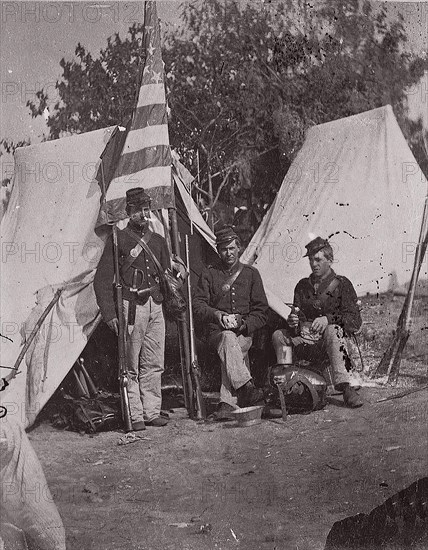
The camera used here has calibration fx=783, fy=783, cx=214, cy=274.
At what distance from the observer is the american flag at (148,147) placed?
4.05 m

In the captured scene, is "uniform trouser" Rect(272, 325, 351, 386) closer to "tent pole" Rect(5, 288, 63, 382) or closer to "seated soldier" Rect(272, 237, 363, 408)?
"seated soldier" Rect(272, 237, 363, 408)

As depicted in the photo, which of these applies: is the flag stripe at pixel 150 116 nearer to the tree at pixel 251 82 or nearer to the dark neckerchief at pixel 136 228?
the tree at pixel 251 82

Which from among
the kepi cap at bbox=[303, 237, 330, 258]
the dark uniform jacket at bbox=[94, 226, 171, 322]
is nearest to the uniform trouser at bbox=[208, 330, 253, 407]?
the dark uniform jacket at bbox=[94, 226, 171, 322]

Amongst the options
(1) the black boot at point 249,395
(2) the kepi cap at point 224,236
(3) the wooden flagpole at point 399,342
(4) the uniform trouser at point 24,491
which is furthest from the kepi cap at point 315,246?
(4) the uniform trouser at point 24,491

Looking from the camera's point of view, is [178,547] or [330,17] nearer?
[178,547]

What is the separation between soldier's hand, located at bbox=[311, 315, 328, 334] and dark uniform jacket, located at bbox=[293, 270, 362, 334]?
22 millimetres

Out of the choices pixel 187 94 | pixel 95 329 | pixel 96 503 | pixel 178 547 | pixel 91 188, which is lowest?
pixel 178 547

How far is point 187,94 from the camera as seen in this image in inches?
164

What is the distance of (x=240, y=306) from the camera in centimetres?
421

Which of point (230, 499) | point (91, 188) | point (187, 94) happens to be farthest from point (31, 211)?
point (230, 499)

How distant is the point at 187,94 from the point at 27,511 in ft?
7.56

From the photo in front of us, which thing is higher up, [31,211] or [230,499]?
[31,211]

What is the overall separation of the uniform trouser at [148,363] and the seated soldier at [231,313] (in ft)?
0.77

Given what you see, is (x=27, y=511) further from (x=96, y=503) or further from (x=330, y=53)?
(x=330, y=53)
